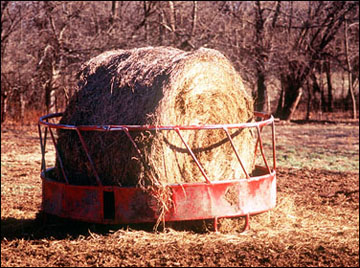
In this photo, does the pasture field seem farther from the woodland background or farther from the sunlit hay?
the woodland background

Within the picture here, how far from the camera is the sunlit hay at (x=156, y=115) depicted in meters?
6.29

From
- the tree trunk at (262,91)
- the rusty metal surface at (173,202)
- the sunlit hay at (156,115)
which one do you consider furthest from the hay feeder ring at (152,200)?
the tree trunk at (262,91)

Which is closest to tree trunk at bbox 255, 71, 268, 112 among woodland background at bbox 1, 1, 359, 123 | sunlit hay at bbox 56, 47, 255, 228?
woodland background at bbox 1, 1, 359, 123

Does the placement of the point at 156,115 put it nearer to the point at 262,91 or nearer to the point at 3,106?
the point at 3,106

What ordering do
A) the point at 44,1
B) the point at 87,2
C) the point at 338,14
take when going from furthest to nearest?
1. the point at 338,14
2. the point at 87,2
3. the point at 44,1

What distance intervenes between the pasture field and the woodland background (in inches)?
358

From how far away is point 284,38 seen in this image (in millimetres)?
24141

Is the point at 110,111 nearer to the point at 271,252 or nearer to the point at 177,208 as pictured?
the point at 177,208

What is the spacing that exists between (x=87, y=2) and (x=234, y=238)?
52.5 ft

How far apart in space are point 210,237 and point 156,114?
1.38 metres

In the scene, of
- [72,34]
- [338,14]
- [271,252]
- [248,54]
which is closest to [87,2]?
[72,34]

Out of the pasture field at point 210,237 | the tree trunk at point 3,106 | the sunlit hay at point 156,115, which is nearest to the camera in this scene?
the pasture field at point 210,237

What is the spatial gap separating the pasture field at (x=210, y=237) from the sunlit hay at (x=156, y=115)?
524 millimetres

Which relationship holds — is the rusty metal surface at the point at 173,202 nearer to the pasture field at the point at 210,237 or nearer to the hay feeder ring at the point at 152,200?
the hay feeder ring at the point at 152,200
